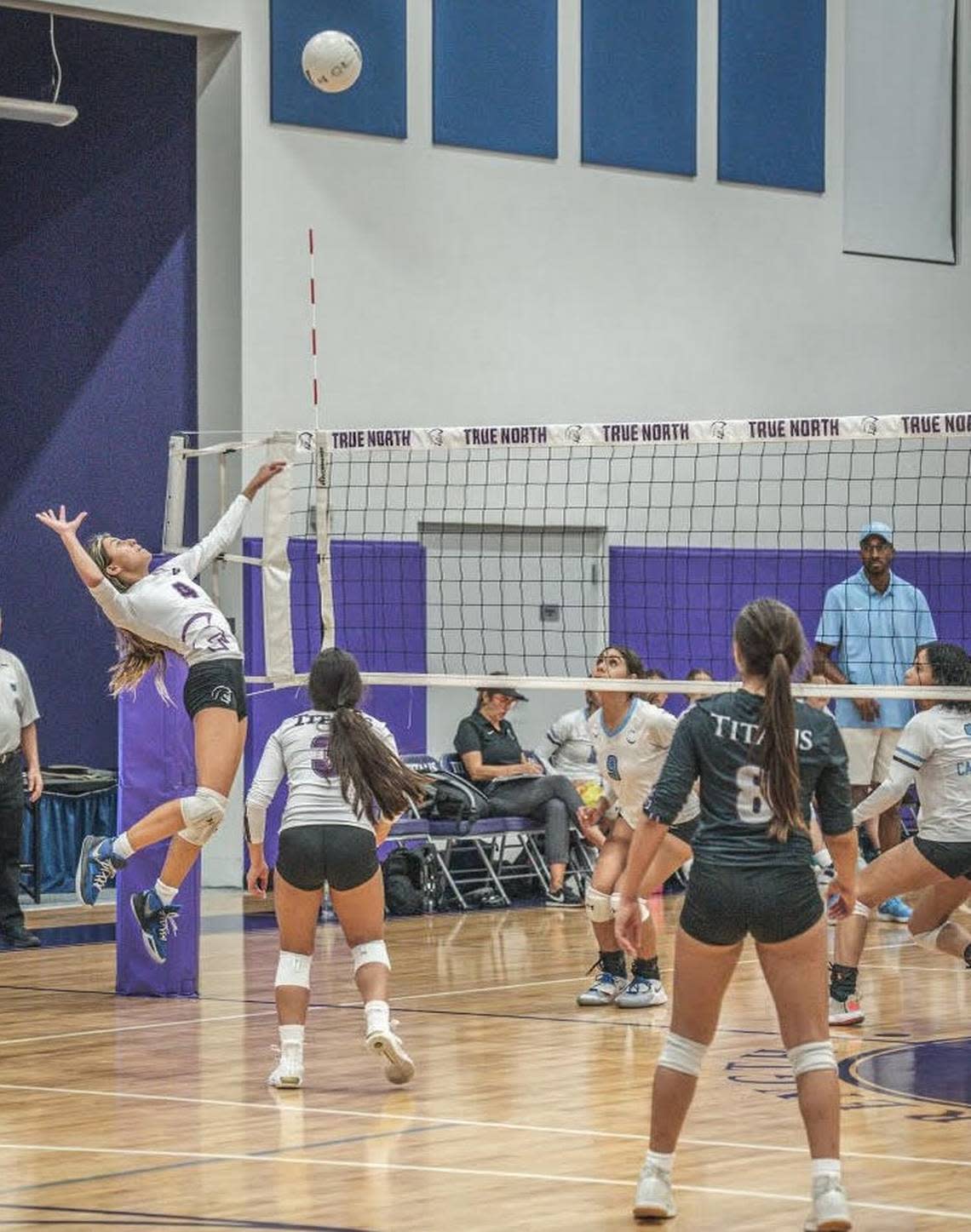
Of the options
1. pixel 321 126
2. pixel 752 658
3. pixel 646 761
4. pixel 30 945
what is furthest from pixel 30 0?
pixel 752 658

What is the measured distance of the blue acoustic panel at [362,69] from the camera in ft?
49.0

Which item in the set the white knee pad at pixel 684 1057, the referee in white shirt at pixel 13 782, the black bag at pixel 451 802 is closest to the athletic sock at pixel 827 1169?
the white knee pad at pixel 684 1057

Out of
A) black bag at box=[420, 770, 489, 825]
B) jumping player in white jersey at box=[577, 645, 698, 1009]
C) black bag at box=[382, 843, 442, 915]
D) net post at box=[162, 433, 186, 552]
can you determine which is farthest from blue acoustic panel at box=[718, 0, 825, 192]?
jumping player in white jersey at box=[577, 645, 698, 1009]

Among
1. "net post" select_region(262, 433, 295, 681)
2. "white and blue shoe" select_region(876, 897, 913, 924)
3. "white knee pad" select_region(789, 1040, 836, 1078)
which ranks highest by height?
"net post" select_region(262, 433, 295, 681)

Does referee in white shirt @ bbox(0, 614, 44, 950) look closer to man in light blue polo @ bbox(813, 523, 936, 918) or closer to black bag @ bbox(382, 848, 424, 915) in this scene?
black bag @ bbox(382, 848, 424, 915)

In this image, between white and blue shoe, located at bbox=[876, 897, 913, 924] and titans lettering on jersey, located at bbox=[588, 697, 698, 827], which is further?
white and blue shoe, located at bbox=[876, 897, 913, 924]

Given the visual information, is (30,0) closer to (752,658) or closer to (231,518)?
(231,518)

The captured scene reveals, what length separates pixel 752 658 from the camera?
545cm

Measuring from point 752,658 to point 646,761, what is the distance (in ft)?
12.7

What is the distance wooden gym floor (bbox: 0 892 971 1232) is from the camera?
575 cm

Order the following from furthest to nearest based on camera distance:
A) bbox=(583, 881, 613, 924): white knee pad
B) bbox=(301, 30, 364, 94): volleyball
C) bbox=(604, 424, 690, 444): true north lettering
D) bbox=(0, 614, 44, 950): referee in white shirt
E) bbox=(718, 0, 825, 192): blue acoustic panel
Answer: bbox=(718, 0, 825, 192): blue acoustic panel < bbox=(301, 30, 364, 94): volleyball < bbox=(0, 614, 44, 950): referee in white shirt < bbox=(604, 424, 690, 444): true north lettering < bbox=(583, 881, 613, 924): white knee pad

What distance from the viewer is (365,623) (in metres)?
14.7

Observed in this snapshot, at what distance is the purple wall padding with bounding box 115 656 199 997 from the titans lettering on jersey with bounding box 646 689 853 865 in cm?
460

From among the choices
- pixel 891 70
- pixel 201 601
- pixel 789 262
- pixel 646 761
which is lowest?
pixel 646 761
